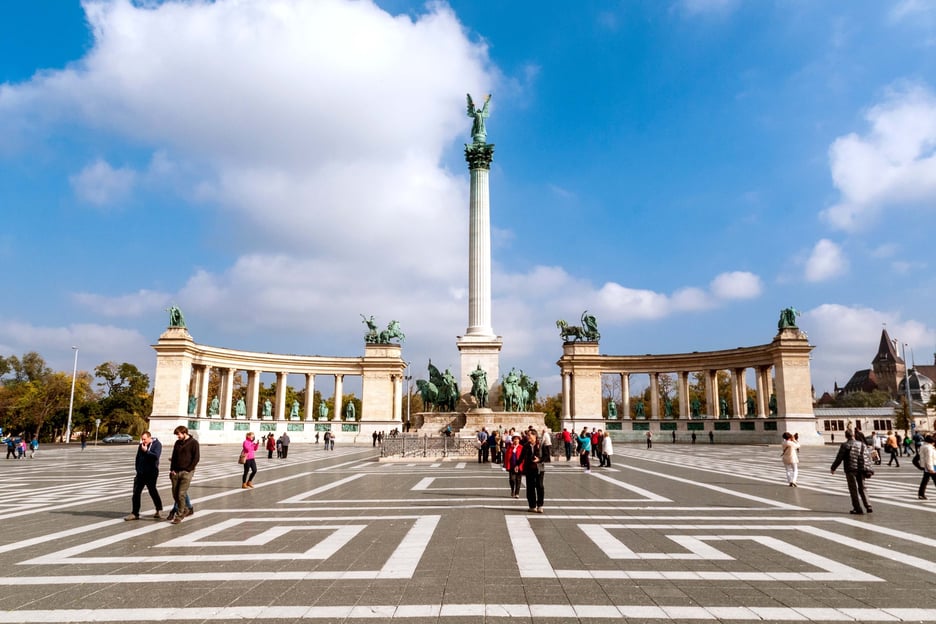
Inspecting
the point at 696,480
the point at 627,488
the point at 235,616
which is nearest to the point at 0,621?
the point at 235,616

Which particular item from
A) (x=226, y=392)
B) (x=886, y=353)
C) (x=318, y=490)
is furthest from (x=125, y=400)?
(x=886, y=353)

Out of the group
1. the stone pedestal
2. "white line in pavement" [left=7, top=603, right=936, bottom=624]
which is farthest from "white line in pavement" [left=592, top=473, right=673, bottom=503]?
the stone pedestal

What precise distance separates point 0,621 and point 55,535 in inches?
225

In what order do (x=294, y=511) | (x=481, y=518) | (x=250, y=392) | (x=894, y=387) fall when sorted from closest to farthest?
(x=481, y=518) < (x=294, y=511) < (x=250, y=392) < (x=894, y=387)

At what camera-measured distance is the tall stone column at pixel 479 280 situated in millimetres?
48688

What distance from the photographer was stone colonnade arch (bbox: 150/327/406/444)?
61562 mm

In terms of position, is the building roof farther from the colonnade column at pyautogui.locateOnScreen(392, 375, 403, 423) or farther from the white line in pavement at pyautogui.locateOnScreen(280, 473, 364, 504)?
the white line in pavement at pyautogui.locateOnScreen(280, 473, 364, 504)

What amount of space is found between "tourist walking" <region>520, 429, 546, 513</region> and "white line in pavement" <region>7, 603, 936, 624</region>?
265 inches

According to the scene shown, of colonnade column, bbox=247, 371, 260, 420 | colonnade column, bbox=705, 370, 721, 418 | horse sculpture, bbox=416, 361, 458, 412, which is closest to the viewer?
horse sculpture, bbox=416, 361, 458, 412

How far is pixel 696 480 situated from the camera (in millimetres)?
21031

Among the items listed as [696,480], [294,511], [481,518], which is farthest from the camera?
[696,480]

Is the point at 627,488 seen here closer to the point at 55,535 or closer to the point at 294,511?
the point at 294,511

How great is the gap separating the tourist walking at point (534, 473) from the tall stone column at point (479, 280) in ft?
114

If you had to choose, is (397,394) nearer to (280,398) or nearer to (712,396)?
(280,398)
